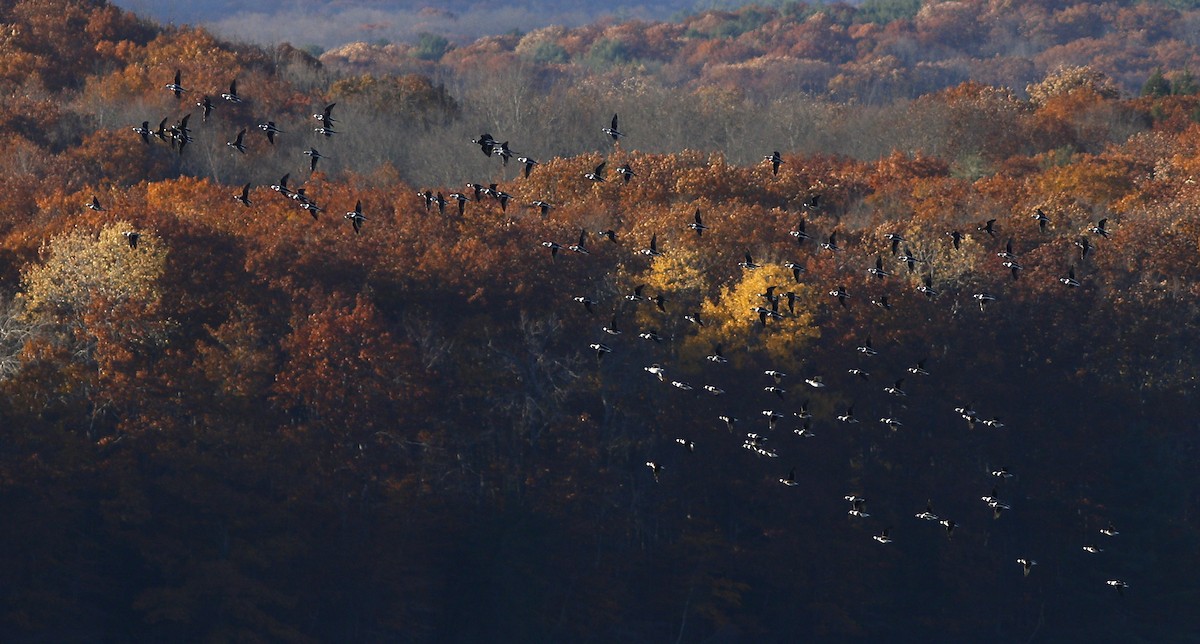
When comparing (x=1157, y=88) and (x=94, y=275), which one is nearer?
(x=94, y=275)

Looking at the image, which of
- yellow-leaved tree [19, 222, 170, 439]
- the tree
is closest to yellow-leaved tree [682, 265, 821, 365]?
yellow-leaved tree [19, 222, 170, 439]

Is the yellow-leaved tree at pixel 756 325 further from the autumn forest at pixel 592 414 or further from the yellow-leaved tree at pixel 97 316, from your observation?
the yellow-leaved tree at pixel 97 316

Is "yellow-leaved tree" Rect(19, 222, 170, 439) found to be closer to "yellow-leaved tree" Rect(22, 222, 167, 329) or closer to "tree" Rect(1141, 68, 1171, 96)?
"yellow-leaved tree" Rect(22, 222, 167, 329)

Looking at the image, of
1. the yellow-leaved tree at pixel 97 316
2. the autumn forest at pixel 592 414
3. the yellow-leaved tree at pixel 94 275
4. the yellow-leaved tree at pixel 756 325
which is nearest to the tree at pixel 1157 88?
the autumn forest at pixel 592 414

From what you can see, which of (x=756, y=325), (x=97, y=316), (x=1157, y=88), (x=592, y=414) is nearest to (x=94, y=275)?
(x=97, y=316)

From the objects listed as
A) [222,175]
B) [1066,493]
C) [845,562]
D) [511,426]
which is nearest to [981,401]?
[1066,493]

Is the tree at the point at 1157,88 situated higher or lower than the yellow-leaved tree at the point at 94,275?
lower

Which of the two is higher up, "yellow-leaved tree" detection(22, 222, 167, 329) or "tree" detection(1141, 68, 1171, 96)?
"yellow-leaved tree" detection(22, 222, 167, 329)

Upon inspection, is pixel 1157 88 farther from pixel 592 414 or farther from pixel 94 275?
pixel 94 275
